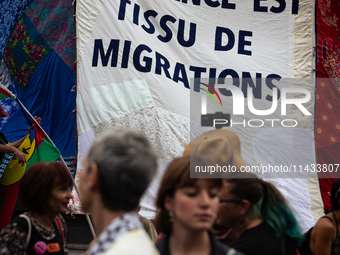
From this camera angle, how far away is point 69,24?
6.86m

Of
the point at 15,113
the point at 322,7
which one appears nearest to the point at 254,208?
the point at 15,113

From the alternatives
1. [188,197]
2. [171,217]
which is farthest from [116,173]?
[171,217]

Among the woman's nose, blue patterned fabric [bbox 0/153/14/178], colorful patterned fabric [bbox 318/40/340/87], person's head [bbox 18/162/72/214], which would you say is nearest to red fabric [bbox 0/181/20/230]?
blue patterned fabric [bbox 0/153/14/178]

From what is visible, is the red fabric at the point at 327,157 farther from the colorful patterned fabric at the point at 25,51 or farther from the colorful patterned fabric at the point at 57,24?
the colorful patterned fabric at the point at 25,51

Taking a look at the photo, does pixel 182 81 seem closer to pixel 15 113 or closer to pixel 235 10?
pixel 235 10

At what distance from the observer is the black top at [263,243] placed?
6.57ft

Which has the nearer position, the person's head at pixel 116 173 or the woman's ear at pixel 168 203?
the person's head at pixel 116 173

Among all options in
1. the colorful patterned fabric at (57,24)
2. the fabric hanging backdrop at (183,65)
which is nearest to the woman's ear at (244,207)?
the fabric hanging backdrop at (183,65)

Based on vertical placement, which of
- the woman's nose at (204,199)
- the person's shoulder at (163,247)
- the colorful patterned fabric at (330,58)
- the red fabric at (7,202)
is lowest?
the red fabric at (7,202)

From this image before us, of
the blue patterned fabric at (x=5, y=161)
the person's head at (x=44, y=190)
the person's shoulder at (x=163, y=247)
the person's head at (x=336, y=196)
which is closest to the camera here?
the person's shoulder at (x=163, y=247)

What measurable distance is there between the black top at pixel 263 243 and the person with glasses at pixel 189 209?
0.33 meters

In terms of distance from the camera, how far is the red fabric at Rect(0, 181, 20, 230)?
4043mm

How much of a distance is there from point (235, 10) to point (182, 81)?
5.18 feet

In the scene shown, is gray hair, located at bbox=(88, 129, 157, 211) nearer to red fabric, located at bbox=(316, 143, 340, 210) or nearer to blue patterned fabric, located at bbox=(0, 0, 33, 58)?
red fabric, located at bbox=(316, 143, 340, 210)
